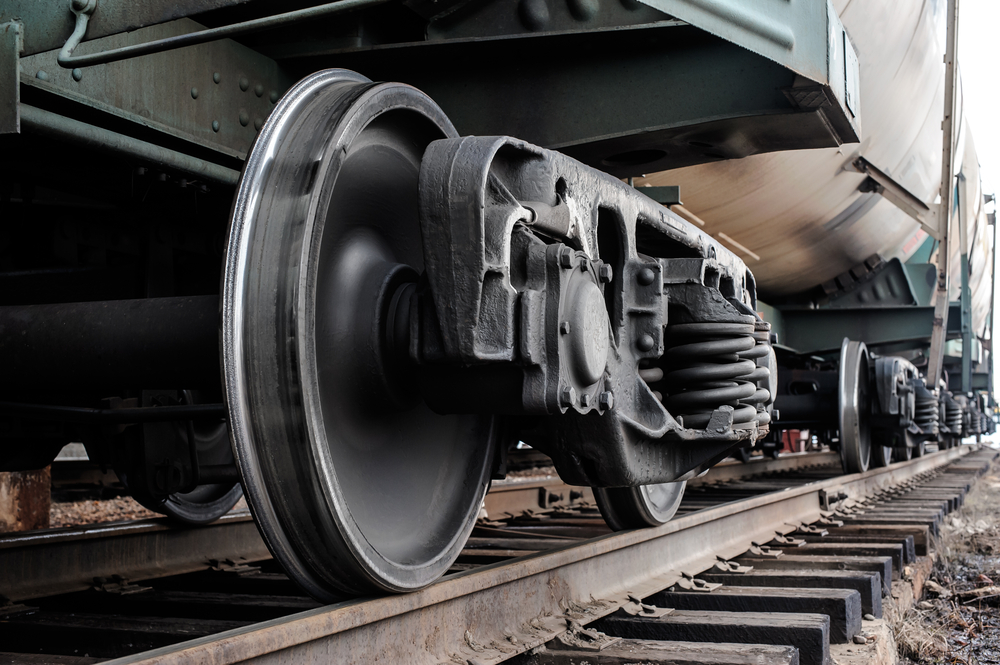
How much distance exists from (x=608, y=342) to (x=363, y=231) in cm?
64

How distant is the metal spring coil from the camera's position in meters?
7.54

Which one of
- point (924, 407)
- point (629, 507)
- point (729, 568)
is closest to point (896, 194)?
point (924, 407)

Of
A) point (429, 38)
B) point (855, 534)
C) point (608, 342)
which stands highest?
point (429, 38)

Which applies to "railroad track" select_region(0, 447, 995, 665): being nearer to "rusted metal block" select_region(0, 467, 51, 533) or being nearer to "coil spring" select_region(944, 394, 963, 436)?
"rusted metal block" select_region(0, 467, 51, 533)

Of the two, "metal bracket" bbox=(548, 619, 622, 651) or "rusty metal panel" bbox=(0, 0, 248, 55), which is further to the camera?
"metal bracket" bbox=(548, 619, 622, 651)

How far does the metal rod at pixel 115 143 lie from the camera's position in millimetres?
1981

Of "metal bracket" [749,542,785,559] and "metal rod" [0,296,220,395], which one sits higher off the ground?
"metal rod" [0,296,220,395]

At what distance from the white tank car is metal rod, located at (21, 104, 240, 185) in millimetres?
2446

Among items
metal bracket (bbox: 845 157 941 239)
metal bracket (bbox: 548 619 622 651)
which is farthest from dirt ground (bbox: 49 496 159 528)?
metal bracket (bbox: 845 157 941 239)

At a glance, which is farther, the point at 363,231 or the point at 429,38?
the point at 429,38

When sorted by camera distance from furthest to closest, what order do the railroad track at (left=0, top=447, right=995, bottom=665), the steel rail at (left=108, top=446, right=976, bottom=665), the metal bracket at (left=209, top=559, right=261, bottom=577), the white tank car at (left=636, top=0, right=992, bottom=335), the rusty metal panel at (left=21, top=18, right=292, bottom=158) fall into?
the white tank car at (left=636, top=0, right=992, bottom=335)
the metal bracket at (left=209, top=559, right=261, bottom=577)
the rusty metal panel at (left=21, top=18, right=292, bottom=158)
the railroad track at (left=0, top=447, right=995, bottom=665)
the steel rail at (left=108, top=446, right=976, bottom=665)

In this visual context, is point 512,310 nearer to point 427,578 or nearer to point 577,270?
point 577,270

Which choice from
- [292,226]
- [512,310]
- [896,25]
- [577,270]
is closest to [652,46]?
[577,270]

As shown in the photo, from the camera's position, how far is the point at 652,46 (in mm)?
2891
